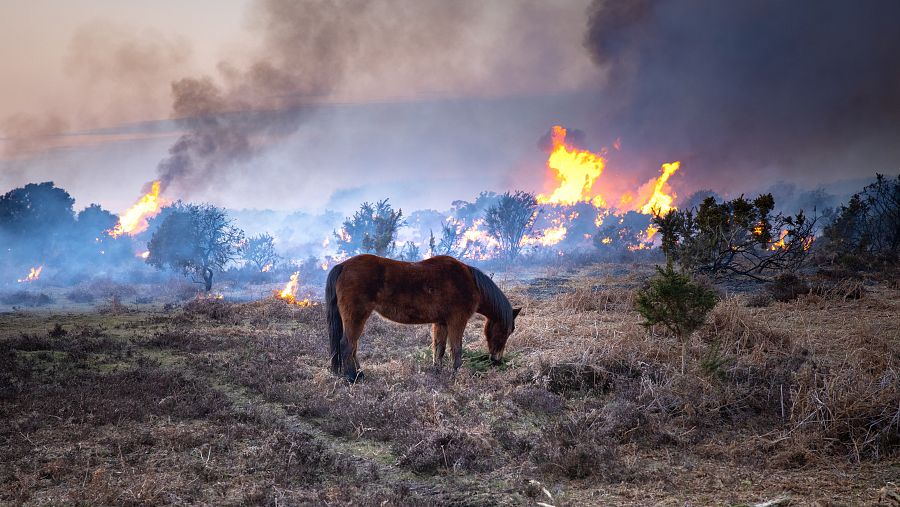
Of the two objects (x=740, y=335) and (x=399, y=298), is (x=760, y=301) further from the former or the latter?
(x=399, y=298)

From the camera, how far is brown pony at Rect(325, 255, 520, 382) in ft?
32.8

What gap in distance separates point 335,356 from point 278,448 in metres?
3.73

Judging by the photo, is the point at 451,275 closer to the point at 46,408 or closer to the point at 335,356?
the point at 335,356

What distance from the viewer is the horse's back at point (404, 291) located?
9984 millimetres

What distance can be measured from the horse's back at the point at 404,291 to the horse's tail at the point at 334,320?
0.20m

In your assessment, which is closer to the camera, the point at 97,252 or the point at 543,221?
the point at 97,252

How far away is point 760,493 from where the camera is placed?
4.78m

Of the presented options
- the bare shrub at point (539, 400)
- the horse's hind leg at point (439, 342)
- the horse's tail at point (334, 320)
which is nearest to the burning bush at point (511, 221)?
the horse's hind leg at point (439, 342)

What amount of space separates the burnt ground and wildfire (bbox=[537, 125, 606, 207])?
61.8 m

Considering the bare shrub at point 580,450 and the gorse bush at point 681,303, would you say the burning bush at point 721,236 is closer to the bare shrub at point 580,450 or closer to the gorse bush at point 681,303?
the gorse bush at point 681,303

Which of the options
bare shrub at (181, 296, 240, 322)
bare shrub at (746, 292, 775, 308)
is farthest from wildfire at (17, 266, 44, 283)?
bare shrub at (746, 292, 775, 308)

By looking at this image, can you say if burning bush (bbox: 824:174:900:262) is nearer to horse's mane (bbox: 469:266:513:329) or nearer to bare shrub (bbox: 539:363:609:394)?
horse's mane (bbox: 469:266:513:329)

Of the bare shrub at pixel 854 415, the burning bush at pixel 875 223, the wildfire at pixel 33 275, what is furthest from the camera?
the wildfire at pixel 33 275

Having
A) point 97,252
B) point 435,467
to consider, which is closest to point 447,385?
point 435,467
